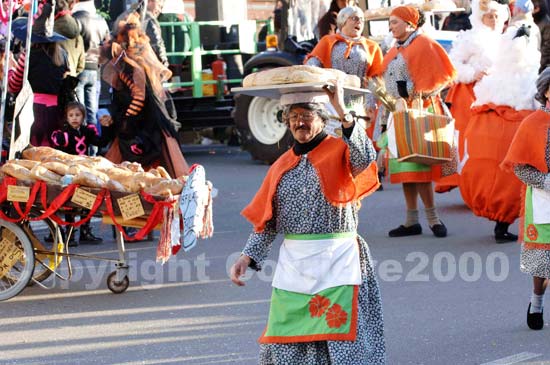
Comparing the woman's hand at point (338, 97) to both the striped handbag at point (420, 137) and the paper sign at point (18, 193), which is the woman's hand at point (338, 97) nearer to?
the paper sign at point (18, 193)

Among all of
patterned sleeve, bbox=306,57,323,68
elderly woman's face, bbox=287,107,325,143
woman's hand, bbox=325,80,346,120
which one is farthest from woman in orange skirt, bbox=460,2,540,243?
woman's hand, bbox=325,80,346,120

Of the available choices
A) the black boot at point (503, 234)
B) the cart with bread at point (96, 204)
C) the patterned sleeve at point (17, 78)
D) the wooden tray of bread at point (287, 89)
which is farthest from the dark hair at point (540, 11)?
the wooden tray of bread at point (287, 89)

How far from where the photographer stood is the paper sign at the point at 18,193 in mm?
7805

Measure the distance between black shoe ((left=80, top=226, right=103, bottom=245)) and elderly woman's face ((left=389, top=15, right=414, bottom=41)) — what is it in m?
3.08

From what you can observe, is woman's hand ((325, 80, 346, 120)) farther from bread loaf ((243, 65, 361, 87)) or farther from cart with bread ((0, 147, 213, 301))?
cart with bread ((0, 147, 213, 301))

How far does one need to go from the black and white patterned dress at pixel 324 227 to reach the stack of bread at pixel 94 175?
8.57ft

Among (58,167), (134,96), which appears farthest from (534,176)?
(134,96)

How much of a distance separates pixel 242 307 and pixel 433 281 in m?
1.49

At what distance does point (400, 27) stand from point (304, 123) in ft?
17.3

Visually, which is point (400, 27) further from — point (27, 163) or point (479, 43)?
point (27, 163)

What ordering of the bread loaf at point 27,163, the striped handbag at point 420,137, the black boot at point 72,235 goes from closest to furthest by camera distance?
the bread loaf at point 27,163 → the black boot at point 72,235 → the striped handbag at point 420,137

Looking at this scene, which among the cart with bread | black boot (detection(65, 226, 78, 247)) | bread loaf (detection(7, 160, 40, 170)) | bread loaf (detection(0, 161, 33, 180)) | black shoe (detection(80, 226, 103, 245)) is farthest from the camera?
black shoe (detection(80, 226, 103, 245))

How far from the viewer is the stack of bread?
25.3 feet

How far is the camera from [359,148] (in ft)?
16.2
